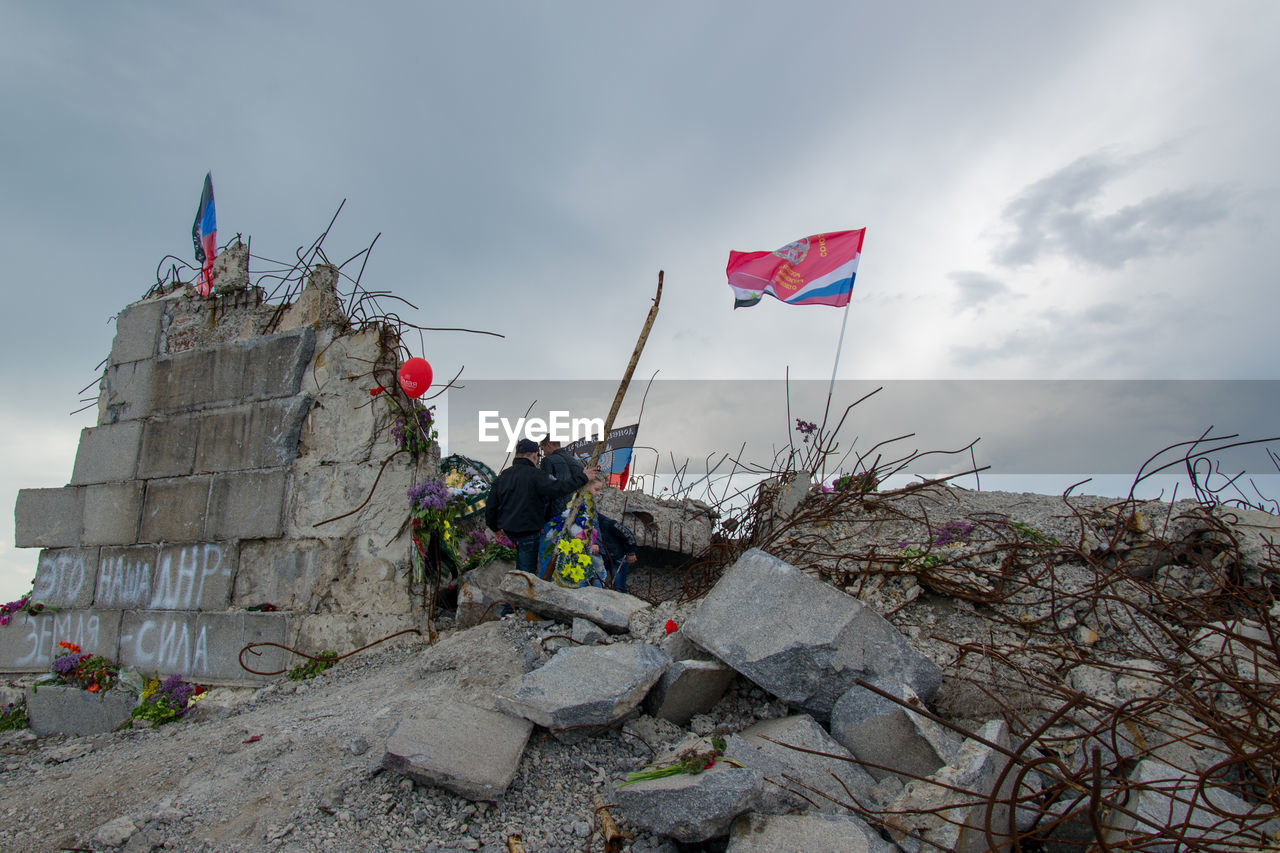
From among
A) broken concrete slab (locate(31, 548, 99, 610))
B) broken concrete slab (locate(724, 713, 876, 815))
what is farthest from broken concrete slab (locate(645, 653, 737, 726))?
broken concrete slab (locate(31, 548, 99, 610))

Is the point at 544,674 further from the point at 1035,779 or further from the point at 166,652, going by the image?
the point at 166,652

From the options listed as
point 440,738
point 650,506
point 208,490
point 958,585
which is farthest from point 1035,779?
point 208,490

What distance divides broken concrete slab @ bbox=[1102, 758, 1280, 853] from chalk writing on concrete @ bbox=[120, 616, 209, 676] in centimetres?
561

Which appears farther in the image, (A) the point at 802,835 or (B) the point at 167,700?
(B) the point at 167,700

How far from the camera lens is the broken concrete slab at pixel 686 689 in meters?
3.62

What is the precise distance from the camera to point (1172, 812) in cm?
267

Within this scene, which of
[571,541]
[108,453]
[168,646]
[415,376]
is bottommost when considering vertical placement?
[168,646]

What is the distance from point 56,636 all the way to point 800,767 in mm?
6452

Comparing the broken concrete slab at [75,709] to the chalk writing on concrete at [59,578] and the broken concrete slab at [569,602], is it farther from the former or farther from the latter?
the broken concrete slab at [569,602]

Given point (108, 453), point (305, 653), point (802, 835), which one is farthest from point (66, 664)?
point (802, 835)

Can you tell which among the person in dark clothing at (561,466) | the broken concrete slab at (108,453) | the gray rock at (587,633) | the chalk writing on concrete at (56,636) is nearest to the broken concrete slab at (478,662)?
the gray rock at (587,633)

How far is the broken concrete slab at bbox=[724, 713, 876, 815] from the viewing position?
9.37 feet

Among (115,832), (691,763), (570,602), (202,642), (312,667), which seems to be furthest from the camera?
(202,642)

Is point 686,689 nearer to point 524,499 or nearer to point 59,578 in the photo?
point 524,499
